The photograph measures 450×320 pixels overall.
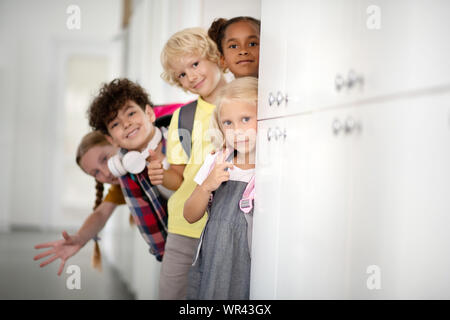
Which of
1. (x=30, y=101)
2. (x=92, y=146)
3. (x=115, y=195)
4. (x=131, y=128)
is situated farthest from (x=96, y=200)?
(x=30, y=101)

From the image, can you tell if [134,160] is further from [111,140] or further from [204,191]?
[204,191]

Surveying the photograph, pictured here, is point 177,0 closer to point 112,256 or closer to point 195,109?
point 195,109

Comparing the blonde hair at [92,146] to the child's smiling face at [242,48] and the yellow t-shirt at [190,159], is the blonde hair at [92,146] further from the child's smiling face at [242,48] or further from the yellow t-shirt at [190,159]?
the child's smiling face at [242,48]

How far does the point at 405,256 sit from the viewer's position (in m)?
0.76

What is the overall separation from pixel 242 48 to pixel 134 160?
0.52 metres

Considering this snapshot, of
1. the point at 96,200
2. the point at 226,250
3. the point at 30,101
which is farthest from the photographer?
the point at 30,101

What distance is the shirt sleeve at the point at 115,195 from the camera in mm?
1469

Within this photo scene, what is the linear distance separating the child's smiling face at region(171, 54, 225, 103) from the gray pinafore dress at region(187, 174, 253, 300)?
1.05 ft

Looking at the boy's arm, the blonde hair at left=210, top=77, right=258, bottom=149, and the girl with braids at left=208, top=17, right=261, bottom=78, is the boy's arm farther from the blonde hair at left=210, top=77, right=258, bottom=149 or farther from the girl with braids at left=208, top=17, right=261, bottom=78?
the girl with braids at left=208, top=17, right=261, bottom=78

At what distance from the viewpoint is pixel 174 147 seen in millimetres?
1348

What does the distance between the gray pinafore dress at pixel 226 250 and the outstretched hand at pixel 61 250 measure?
1.68 ft

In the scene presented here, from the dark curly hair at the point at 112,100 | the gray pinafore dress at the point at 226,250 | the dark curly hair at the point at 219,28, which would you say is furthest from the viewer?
the dark curly hair at the point at 112,100

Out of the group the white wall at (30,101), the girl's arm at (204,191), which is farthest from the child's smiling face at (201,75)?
the white wall at (30,101)

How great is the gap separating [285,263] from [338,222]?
23 cm
